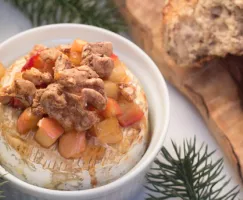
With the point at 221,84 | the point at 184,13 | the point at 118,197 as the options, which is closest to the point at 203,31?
the point at 184,13

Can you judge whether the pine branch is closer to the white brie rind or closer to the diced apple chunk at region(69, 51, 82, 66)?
the diced apple chunk at region(69, 51, 82, 66)

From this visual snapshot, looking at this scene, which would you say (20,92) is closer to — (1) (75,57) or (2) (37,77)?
(2) (37,77)

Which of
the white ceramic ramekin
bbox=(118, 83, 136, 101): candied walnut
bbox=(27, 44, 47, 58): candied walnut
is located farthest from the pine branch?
bbox=(118, 83, 136, 101): candied walnut

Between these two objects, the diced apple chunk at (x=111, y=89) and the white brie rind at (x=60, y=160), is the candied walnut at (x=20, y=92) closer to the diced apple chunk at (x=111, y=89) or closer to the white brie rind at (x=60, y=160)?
the white brie rind at (x=60, y=160)

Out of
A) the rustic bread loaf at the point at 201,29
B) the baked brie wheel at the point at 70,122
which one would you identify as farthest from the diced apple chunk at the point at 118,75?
the rustic bread loaf at the point at 201,29

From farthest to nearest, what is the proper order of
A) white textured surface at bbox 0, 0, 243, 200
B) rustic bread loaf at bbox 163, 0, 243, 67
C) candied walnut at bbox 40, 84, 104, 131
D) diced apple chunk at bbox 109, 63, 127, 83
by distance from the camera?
white textured surface at bbox 0, 0, 243, 200 → rustic bread loaf at bbox 163, 0, 243, 67 → diced apple chunk at bbox 109, 63, 127, 83 → candied walnut at bbox 40, 84, 104, 131
